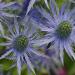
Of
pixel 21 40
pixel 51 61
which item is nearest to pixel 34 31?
pixel 21 40

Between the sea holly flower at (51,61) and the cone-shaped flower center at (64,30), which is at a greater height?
the cone-shaped flower center at (64,30)

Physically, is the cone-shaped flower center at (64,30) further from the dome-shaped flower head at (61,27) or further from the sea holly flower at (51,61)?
the sea holly flower at (51,61)

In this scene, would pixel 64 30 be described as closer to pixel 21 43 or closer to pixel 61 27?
pixel 61 27

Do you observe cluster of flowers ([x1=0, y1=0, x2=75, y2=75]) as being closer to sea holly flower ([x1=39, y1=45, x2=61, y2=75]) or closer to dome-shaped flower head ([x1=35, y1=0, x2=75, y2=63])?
dome-shaped flower head ([x1=35, y1=0, x2=75, y2=63])

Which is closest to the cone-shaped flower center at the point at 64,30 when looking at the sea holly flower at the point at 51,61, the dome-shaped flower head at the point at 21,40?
the dome-shaped flower head at the point at 21,40

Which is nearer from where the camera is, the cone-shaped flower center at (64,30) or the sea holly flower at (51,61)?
the cone-shaped flower center at (64,30)

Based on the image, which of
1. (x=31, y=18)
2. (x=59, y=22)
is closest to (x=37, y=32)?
(x=31, y=18)

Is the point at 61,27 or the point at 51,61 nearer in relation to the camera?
the point at 61,27
